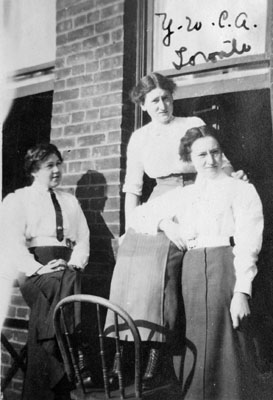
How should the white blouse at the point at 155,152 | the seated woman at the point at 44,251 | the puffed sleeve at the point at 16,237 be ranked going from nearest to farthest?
the white blouse at the point at 155,152 < the seated woman at the point at 44,251 < the puffed sleeve at the point at 16,237

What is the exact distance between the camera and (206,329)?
2.23m

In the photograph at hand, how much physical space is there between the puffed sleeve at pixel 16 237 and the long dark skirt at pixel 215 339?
1064 mm

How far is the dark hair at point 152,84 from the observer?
108 inches

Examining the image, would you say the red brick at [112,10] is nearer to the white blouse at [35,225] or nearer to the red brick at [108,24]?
the red brick at [108,24]

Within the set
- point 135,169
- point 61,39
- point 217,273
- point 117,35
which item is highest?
point 61,39

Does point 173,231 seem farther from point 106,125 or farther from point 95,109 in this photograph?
point 95,109

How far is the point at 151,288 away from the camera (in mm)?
2365

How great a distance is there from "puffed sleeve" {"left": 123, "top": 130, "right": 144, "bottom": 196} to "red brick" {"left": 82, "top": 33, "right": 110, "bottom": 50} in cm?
66

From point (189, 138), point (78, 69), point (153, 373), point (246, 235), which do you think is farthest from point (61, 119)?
point (153, 373)

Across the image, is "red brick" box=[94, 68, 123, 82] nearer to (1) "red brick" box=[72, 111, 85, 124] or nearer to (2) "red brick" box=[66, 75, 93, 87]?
(2) "red brick" box=[66, 75, 93, 87]

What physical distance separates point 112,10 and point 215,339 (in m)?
2.06

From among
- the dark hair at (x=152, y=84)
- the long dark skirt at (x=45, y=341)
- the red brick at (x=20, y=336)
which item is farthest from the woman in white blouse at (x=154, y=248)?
the red brick at (x=20, y=336)

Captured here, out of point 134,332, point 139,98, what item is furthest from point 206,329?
point 139,98

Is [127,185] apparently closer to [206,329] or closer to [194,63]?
[194,63]
